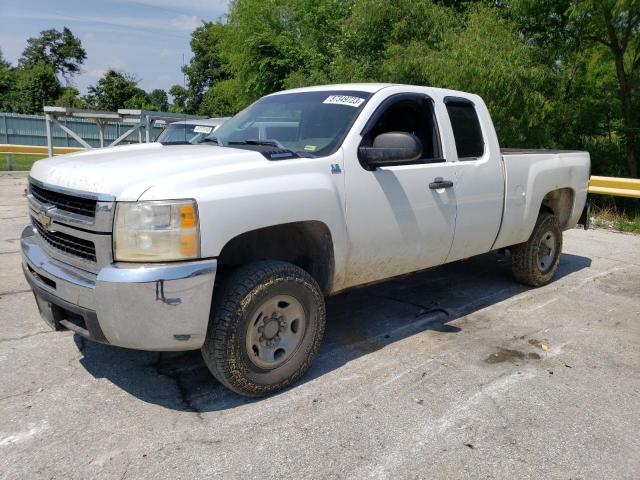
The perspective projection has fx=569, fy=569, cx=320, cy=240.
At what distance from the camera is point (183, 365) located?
402 cm

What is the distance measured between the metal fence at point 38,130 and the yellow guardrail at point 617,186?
24.6m

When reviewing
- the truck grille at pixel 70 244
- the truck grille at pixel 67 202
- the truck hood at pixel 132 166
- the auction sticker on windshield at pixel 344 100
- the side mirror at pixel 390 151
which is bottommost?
the truck grille at pixel 70 244

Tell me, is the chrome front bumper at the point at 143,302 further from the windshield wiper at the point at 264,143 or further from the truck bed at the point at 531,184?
the truck bed at the point at 531,184

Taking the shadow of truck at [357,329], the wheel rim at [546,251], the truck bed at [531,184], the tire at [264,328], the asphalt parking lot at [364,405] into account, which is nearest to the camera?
the asphalt parking lot at [364,405]

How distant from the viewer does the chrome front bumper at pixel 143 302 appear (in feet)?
9.77

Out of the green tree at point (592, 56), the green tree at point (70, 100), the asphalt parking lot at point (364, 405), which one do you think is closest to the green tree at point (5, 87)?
the green tree at point (70, 100)

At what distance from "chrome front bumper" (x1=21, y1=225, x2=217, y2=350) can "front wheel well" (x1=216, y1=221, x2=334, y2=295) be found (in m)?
0.50

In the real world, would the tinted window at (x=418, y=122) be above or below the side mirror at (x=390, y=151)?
above

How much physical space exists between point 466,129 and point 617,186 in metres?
6.84

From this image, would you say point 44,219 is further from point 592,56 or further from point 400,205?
point 592,56

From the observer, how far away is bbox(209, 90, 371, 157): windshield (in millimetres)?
4051

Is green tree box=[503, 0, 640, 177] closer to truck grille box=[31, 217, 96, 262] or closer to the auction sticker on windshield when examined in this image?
the auction sticker on windshield

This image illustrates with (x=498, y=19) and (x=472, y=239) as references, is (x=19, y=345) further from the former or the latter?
(x=498, y=19)

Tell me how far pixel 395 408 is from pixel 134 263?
176 cm
